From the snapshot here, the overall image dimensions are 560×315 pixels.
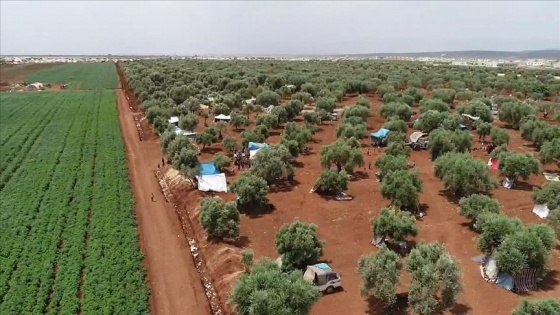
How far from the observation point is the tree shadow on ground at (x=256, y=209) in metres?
32.2

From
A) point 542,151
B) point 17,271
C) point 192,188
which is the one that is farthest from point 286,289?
point 542,151

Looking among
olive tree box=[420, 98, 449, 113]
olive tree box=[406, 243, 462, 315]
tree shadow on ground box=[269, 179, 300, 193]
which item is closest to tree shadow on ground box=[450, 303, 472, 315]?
olive tree box=[406, 243, 462, 315]

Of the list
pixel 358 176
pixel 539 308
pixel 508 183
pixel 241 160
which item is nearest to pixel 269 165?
pixel 241 160

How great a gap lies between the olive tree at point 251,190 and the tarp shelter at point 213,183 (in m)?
3.64

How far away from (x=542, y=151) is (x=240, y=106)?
147 feet

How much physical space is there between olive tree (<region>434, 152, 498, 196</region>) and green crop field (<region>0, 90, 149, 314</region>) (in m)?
23.2

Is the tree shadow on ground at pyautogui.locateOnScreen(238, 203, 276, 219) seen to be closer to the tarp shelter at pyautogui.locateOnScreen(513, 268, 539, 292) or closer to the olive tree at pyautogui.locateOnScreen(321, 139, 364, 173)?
the olive tree at pyautogui.locateOnScreen(321, 139, 364, 173)

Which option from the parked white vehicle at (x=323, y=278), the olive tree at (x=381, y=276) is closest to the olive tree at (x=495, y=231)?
the olive tree at (x=381, y=276)

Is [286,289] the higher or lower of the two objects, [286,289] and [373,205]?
the higher

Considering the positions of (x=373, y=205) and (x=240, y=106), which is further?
(x=240, y=106)

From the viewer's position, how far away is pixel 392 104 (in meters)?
61.3

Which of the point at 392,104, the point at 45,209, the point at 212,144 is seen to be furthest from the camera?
the point at 392,104

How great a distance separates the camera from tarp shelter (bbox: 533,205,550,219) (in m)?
30.3

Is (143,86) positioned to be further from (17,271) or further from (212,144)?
(17,271)
